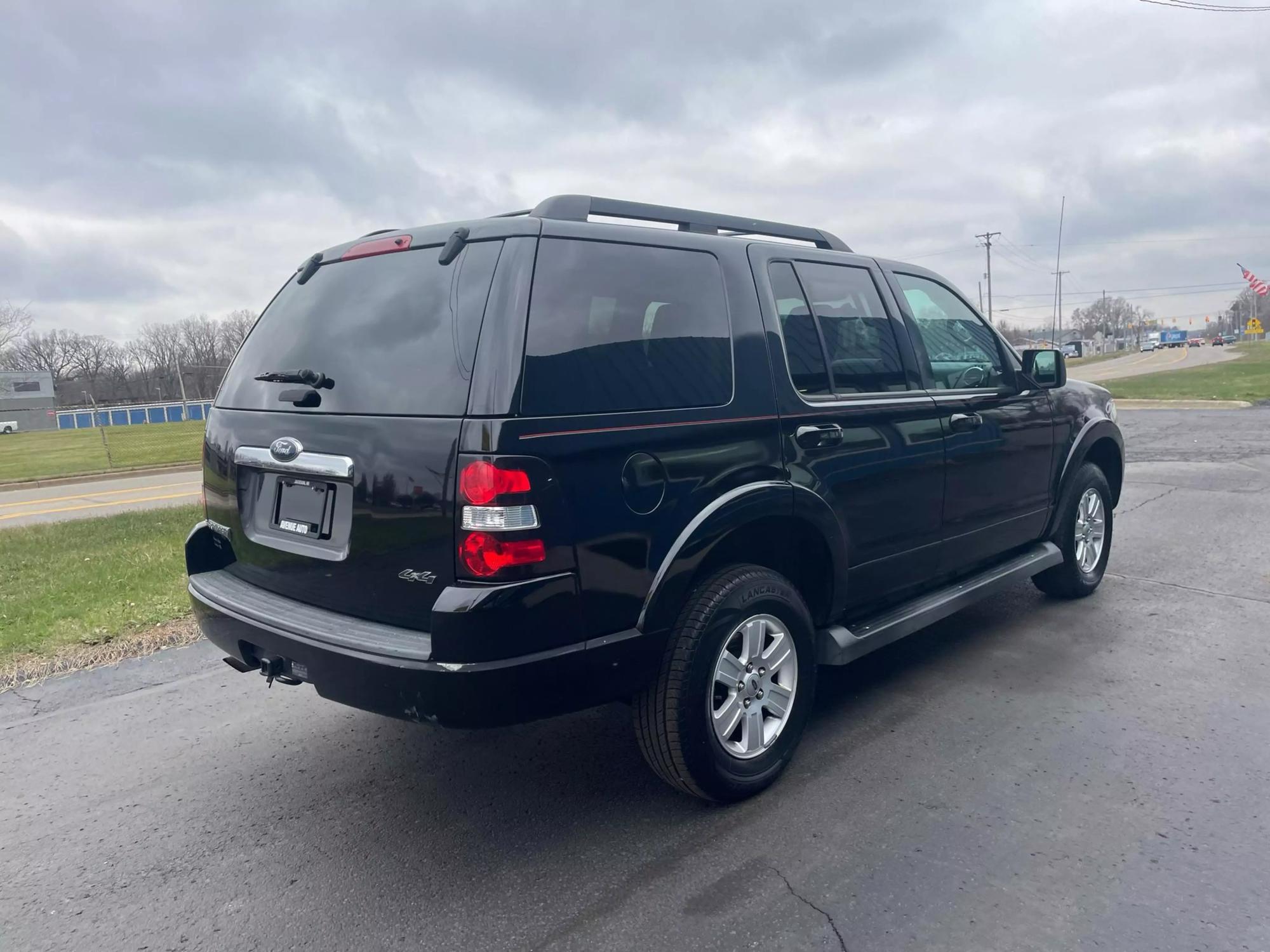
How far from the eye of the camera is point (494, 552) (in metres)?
2.58

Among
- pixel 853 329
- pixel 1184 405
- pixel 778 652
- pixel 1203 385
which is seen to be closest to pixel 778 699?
pixel 778 652

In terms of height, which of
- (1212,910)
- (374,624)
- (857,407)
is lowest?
(1212,910)

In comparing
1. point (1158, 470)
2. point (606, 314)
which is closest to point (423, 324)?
point (606, 314)

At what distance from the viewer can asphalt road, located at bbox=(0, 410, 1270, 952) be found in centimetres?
257

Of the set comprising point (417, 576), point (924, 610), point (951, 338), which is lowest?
point (924, 610)

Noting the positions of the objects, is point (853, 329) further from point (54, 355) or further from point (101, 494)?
point (54, 355)

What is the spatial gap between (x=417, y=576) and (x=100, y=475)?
19.6m

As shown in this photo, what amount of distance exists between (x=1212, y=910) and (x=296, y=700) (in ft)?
12.2

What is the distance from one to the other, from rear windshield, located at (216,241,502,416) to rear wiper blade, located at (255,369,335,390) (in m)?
0.02

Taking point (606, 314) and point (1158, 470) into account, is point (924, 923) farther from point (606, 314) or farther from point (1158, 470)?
point (1158, 470)

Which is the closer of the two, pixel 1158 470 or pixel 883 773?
pixel 883 773

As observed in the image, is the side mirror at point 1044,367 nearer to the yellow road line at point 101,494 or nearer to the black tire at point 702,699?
the black tire at point 702,699

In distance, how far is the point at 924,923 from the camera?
252cm

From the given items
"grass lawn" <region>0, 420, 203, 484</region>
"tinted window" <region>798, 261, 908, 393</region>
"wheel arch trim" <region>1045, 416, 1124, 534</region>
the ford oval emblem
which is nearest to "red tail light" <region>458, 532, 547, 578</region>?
the ford oval emblem
